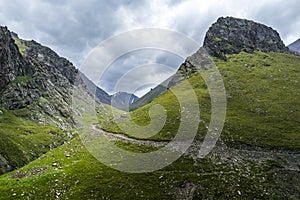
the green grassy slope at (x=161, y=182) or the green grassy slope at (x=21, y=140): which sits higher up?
the green grassy slope at (x=21, y=140)

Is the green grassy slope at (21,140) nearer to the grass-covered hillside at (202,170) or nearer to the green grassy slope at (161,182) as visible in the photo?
the grass-covered hillside at (202,170)

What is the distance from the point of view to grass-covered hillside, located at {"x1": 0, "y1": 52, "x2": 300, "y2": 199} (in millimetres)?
44562

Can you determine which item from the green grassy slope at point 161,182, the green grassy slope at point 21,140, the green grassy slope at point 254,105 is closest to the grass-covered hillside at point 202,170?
the green grassy slope at point 161,182

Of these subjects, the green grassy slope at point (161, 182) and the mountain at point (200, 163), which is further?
the mountain at point (200, 163)

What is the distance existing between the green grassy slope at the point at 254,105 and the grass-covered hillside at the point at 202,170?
1.09ft

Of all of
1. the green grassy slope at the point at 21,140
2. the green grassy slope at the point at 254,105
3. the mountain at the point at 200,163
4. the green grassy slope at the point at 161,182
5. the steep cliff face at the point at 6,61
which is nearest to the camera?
the green grassy slope at the point at 161,182

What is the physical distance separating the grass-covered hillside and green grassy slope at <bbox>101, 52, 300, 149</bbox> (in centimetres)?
33

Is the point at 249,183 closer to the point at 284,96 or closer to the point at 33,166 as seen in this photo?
the point at 33,166

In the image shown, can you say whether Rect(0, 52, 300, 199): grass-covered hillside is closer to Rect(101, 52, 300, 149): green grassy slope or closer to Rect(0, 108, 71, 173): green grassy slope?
Rect(101, 52, 300, 149): green grassy slope

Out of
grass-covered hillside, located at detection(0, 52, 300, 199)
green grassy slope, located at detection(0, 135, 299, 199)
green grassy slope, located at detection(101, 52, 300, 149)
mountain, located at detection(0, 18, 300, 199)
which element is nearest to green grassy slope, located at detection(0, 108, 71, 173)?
mountain, located at detection(0, 18, 300, 199)

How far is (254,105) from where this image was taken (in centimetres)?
10106

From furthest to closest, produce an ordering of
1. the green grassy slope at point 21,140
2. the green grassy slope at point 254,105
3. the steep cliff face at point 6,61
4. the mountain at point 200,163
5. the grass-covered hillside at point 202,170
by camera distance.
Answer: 1. the steep cliff face at point 6,61
2. the green grassy slope at point 21,140
3. the green grassy slope at point 254,105
4. the mountain at point 200,163
5. the grass-covered hillside at point 202,170

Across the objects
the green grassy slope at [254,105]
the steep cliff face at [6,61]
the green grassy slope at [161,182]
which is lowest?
the green grassy slope at [161,182]

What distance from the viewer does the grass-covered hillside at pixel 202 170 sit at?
146 ft
